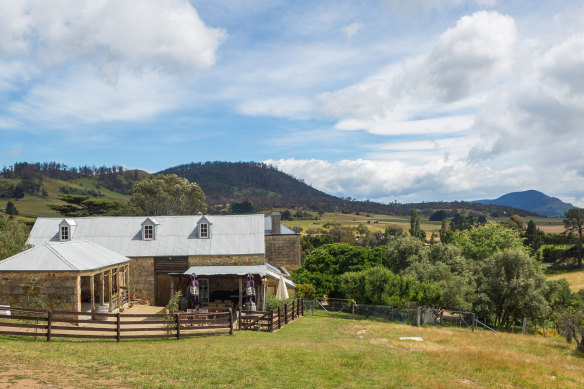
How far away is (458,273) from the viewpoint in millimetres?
36000

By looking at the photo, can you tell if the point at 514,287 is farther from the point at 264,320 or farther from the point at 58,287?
the point at 58,287

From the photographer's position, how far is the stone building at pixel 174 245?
94.9ft

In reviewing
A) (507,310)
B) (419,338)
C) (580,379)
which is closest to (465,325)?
(507,310)

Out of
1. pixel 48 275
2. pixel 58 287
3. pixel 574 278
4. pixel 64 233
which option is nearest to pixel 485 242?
pixel 574 278

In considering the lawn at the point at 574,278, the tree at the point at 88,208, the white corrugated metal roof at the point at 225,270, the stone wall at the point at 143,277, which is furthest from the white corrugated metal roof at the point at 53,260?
the lawn at the point at 574,278

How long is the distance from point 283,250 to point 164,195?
105 ft

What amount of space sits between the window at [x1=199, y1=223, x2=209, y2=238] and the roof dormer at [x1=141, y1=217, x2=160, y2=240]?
→ 3.49 m

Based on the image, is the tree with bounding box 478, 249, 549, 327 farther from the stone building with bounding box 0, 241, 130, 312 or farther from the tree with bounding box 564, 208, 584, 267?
the tree with bounding box 564, 208, 584, 267

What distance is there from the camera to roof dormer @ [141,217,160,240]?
105 feet

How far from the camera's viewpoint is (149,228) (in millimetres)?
32125

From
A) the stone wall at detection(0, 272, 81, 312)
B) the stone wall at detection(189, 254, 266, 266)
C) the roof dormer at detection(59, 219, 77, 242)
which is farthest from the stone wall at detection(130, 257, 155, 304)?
the stone wall at detection(0, 272, 81, 312)

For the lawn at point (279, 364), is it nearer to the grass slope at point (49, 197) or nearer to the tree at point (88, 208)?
the tree at point (88, 208)

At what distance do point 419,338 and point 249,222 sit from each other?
17553 mm

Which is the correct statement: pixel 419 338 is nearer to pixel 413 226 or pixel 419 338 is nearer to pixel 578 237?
pixel 413 226
